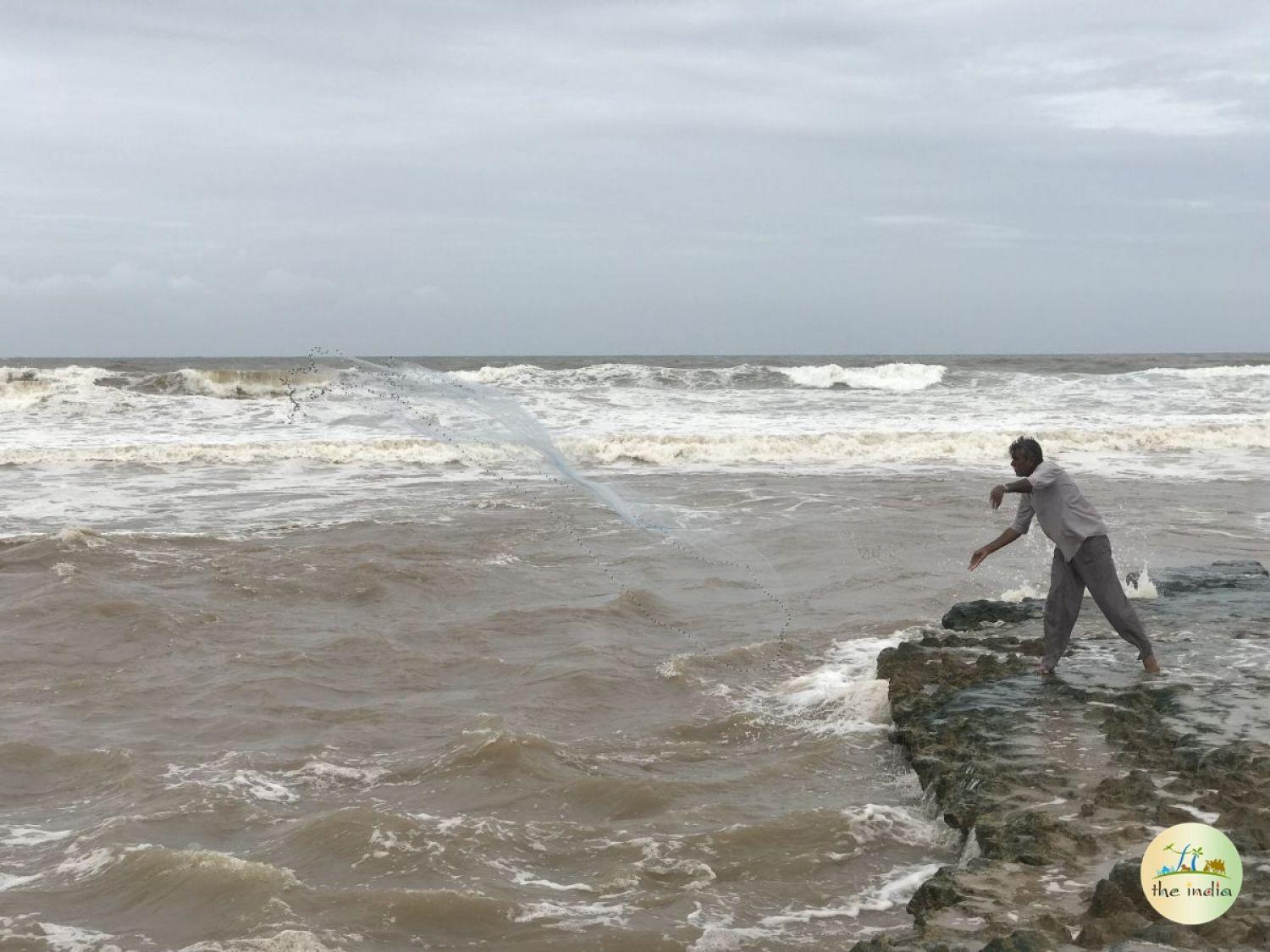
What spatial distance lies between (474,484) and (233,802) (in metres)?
12.4

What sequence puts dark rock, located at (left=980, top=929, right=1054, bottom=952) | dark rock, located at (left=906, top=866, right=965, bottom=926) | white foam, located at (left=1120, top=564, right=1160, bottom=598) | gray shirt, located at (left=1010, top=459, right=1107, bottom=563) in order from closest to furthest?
dark rock, located at (left=980, top=929, right=1054, bottom=952)
dark rock, located at (left=906, top=866, right=965, bottom=926)
gray shirt, located at (left=1010, top=459, right=1107, bottom=563)
white foam, located at (left=1120, top=564, right=1160, bottom=598)

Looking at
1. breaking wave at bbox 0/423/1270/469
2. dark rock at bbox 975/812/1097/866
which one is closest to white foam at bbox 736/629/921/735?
dark rock at bbox 975/812/1097/866

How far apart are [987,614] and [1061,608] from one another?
6.20ft

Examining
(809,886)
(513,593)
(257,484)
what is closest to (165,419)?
(257,484)

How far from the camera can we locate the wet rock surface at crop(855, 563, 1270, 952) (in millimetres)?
4055

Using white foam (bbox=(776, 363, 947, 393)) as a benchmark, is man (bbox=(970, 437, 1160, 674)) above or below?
below

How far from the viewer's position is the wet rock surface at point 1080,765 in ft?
13.3

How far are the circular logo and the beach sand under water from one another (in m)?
0.09

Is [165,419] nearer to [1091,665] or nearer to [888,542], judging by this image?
[888,542]

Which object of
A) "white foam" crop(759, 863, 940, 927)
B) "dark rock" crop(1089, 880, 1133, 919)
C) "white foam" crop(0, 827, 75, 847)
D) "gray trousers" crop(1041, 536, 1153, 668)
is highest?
"gray trousers" crop(1041, 536, 1153, 668)

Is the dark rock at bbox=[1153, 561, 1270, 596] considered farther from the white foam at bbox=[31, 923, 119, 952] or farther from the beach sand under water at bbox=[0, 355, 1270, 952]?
the white foam at bbox=[31, 923, 119, 952]

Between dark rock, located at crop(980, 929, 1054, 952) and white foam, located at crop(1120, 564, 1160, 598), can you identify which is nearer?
dark rock, located at crop(980, 929, 1054, 952)

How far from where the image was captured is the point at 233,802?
5.94m

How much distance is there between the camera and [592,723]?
7363mm
